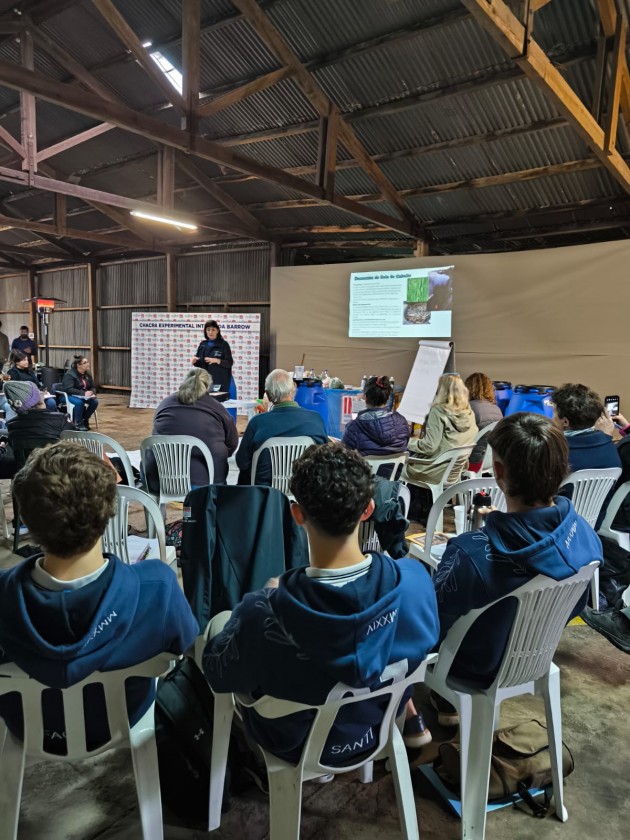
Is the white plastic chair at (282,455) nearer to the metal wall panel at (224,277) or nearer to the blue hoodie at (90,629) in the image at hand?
the blue hoodie at (90,629)

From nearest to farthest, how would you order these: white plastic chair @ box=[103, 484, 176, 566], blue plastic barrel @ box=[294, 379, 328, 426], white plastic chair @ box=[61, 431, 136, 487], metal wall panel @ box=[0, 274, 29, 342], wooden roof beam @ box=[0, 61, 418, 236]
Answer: white plastic chair @ box=[103, 484, 176, 566] < white plastic chair @ box=[61, 431, 136, 487] < wooden roof beam @ box=[0, 61, 418, 236] < blue plastic barrel @ box=[294, 379, 328, 426] < metal wall panel @ box=[0, 274, 29, 342]

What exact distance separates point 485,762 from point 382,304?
7.29 metres

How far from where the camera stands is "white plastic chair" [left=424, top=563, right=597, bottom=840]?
1.38 meters

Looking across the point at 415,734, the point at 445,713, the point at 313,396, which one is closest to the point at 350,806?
the point at 415,734

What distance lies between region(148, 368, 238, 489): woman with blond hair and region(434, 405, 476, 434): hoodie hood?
4.80 ft

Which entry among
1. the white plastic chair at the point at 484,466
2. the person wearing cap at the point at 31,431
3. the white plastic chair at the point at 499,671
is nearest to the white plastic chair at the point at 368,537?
the white plastic chair at the point at 499,671

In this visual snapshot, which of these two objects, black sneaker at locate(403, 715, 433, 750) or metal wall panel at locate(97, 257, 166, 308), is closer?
black sneaker at locate(403, 715, 433, 750)

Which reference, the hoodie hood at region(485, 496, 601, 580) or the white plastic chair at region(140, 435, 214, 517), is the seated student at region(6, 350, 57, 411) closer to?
the white plastic chair at region(140, 435, 214, 517)

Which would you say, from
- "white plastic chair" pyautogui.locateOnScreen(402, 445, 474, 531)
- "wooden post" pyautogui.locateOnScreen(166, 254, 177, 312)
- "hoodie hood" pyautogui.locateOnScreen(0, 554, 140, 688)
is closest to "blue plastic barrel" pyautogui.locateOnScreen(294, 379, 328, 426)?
"white plastic chair" pyautogui.locateOnScreen(402, 445, 474, 531)

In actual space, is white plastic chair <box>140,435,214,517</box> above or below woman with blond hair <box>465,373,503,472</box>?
below

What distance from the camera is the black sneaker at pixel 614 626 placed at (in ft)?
7.04

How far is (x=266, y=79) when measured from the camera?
229 inches

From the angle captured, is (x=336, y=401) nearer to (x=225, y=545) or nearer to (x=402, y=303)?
(x=402, y=303)

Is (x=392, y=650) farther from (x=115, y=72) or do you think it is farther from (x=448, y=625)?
(x=115, y=72)
